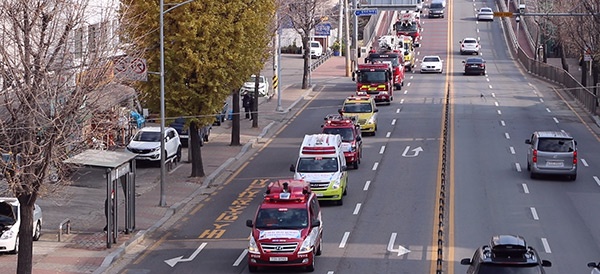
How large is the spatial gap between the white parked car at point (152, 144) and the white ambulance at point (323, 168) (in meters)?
8.76

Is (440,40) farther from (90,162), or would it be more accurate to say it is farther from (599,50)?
(90,162)

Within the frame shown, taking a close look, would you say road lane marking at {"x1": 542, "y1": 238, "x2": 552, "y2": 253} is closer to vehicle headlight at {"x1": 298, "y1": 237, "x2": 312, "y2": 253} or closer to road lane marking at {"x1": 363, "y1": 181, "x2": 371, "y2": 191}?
vehicle headlight at {"x1": 298, "y1": 237, "x2": 312, "y2": 253}

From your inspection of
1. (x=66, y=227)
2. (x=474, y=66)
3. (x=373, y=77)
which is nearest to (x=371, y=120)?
(x=373, y=77)

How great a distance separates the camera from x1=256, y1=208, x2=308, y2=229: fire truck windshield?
97.4ft

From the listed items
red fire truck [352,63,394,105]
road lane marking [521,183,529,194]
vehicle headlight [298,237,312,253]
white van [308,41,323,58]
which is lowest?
vehicle headlight [298,237,312,253]

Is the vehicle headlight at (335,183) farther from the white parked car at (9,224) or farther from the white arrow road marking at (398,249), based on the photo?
the white parked car at (9,224)

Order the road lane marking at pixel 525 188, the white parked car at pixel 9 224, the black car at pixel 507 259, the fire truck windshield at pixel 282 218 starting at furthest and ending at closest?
the road lane marking at pixel 525 188 < the white parked car at pixel 9 224 < the fire truck windshield at pixel 282 218 < the black car at pixel 507 259

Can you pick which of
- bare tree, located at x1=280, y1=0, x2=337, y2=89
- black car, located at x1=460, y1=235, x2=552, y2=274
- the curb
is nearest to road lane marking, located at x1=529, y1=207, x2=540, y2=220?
the curb

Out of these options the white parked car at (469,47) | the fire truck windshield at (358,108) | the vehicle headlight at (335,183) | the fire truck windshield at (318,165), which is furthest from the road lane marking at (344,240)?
the white parked car at (469,47)

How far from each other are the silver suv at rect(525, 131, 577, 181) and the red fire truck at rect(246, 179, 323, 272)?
14049 mm

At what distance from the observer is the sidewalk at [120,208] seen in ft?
103

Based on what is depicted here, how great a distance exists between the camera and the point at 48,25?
25312mm

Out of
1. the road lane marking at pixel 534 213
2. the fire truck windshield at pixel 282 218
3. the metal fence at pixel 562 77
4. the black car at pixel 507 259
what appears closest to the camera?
the black car at pixel 507 259

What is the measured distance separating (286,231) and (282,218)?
2.21 ft
